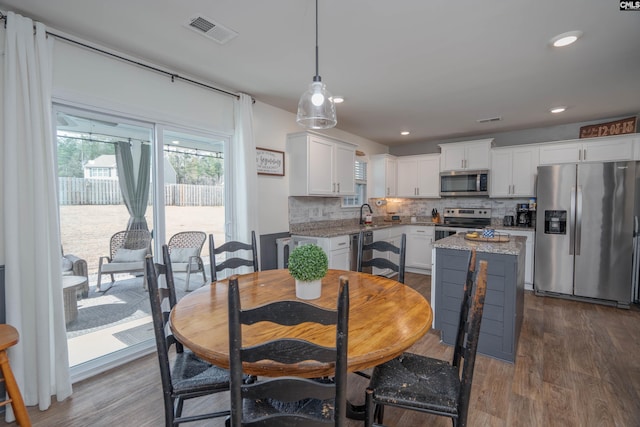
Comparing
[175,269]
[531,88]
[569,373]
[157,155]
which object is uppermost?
[531,88]

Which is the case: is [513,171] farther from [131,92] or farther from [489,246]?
[131,92]

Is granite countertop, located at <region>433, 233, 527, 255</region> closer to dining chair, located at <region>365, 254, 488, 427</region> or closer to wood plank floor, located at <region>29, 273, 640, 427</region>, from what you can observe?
wood plank floor, located at <region>29, 273, 640, 427</region>

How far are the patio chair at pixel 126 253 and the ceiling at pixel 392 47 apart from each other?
1.52m

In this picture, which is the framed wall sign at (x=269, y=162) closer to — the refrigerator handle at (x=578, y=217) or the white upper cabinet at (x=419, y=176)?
the white upper cabinet at (x=419, y=176)

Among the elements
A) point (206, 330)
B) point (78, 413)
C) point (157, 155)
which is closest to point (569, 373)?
point (206, 330)

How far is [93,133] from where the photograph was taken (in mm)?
2414

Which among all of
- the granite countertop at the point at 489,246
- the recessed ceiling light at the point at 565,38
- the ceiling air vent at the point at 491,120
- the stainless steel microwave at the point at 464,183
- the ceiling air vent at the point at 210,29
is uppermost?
the ceiling air vent at the point at 210,29

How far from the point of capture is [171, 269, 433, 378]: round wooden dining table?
107 cm

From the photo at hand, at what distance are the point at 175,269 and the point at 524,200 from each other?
5.28m

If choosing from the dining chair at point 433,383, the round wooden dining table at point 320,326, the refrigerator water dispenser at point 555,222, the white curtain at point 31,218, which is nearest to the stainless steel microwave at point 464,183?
the refrigerator water dispenser at point 555,222

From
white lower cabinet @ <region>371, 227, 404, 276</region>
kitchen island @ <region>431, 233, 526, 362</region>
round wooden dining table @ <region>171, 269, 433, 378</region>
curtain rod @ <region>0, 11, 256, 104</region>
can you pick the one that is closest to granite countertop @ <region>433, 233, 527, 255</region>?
kitchen island @ <region>431, 233, 526, 362</region>

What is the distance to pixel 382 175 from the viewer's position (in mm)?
5621

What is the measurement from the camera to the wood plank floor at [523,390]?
1.83 m

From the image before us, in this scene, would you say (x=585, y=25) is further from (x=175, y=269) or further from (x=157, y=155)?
(x=175, y=269)
